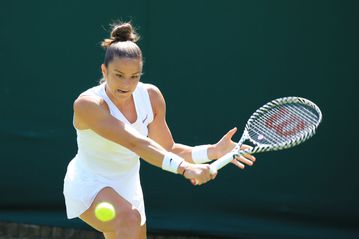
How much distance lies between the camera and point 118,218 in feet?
12.1

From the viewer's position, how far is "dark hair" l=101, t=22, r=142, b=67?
3.71m

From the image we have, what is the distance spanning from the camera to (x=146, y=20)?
5.33 meters

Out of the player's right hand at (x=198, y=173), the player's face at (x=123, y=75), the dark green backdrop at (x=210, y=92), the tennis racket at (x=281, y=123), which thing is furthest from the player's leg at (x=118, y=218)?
the dark green backdrop at (x=210, y=92)

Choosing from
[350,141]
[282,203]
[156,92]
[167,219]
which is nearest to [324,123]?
[350,141]

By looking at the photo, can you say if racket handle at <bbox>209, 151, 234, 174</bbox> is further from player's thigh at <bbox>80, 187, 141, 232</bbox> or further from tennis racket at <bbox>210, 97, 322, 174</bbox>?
player's thigh at <bbox>80, 187, 141, 232</bbox>

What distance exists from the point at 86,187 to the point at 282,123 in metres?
1.03

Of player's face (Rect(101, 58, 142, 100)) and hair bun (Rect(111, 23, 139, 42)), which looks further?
hair bun (Rect(111, 23, 139, 42))

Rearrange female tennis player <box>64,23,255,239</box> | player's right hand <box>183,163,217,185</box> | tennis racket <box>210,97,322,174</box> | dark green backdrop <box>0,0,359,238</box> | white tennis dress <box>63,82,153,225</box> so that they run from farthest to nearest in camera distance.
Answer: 1. dark green backdrop <box>0,0,359,238</box>
2. tennis racket <box>210,97,322,174</box>
3. white tennis dress <box>63,82,153,225</box>
4. female tennis player <box>64,23,255,239</box>
5. player's right hand <box>183,163,217,185</box>

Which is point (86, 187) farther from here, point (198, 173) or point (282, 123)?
point (282, 123)

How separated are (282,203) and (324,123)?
605 mm

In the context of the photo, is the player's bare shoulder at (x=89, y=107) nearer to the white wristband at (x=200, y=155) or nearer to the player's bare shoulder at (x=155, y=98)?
the player's bare shoulder at (x=155, y=98)

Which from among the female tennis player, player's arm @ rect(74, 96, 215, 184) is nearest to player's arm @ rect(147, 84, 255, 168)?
the female tennis player

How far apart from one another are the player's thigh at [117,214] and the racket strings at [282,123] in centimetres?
76

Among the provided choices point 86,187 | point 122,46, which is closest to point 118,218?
point 86,187
